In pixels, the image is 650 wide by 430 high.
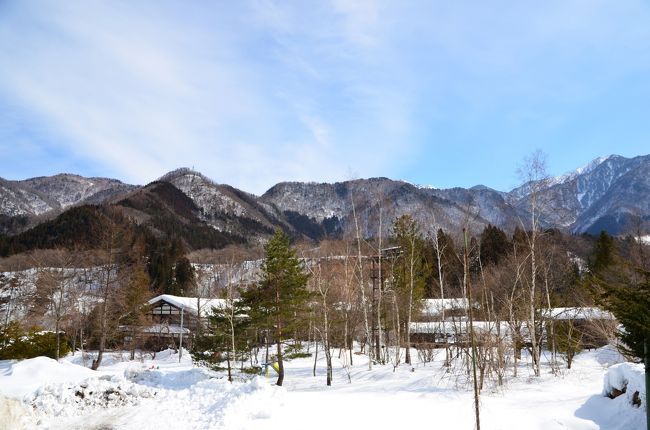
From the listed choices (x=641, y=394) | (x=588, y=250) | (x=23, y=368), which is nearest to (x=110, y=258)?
(x=23, y=368)

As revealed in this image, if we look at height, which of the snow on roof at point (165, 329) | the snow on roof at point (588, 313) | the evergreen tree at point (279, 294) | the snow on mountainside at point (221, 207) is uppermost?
the snow on mountainside at point (221, 207)

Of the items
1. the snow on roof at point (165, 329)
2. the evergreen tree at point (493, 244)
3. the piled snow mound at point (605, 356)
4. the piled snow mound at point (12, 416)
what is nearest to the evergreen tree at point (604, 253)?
the evergreen tree at point (493, 244)

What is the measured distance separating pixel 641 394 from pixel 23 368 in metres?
21.6

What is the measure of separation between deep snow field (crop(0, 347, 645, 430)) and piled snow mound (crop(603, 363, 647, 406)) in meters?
→ 0.06

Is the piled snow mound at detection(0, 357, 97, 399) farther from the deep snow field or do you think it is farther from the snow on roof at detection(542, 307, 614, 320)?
the snow on roof at detection(542, 307, 614, 320)

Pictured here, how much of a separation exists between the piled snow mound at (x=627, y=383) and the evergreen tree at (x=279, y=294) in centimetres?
1349

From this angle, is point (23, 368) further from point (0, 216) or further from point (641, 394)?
point (0, 216)

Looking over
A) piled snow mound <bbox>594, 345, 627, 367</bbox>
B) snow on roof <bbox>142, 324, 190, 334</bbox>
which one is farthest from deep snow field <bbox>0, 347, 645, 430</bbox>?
snow on roof <bbox>142, 324, 190, 334</bbox>

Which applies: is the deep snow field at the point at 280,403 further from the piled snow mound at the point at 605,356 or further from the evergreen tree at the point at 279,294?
the piled snow mound at the point at 605,356

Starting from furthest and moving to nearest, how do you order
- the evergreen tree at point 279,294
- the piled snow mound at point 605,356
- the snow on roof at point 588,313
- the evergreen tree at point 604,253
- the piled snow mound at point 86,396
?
the evergreen tree at point 604,253 → the piled snow mound at point 605,356 → the snow on roof at point 588,313 → the evergreen tree at point 279,294 → the piled snow mound at point 86,396

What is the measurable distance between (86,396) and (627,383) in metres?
17.3

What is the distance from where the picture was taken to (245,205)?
7530 inches

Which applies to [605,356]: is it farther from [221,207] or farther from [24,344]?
[221,207]

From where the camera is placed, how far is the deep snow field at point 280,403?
1198cm
